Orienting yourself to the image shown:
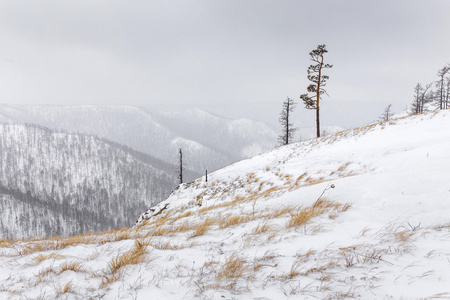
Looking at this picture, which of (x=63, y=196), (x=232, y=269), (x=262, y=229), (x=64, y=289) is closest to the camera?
(x=64, y=289)

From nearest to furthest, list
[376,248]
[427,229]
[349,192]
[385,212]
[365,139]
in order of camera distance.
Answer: [376,248] < [427,229] < [385,212] < [349,192] < [365,139]

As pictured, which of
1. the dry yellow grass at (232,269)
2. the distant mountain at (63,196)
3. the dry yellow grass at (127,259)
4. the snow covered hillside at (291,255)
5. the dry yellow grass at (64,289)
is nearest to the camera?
the snow covered hillside at (291,255)

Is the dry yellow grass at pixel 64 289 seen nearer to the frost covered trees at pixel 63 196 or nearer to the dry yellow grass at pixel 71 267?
the dry yellow grass at pixel 71 267

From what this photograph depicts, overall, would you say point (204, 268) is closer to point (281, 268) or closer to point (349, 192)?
point (281, 268)

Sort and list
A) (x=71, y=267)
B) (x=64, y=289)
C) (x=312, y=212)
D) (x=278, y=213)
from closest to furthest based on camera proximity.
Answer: (x=64, y=289)
(x=71, y=267)
(x=312, y=212)
(x=278, y=213)

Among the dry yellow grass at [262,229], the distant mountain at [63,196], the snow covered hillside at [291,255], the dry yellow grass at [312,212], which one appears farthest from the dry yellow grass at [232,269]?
the distant mountain at [63,196]

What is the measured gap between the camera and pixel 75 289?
6.90ft

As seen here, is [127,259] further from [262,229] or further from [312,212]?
[312,212]

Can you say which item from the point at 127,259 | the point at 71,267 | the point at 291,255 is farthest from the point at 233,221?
the point at 71,267

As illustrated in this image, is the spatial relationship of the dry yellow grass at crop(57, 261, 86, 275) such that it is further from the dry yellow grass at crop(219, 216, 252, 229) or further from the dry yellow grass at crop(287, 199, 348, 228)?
the dry yellow grass at crop(287, 199, 348, 228)

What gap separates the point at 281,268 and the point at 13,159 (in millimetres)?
268157

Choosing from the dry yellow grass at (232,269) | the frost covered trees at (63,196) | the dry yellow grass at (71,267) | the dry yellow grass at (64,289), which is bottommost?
the frost covered trees at (63,196)

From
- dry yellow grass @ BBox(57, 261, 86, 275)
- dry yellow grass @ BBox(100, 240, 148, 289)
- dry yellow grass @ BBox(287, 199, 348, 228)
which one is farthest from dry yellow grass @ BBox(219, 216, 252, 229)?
dry yellow grass @ BBox(57, 261, 86, 275)

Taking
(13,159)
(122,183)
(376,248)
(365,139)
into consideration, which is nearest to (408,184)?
(376,248)
